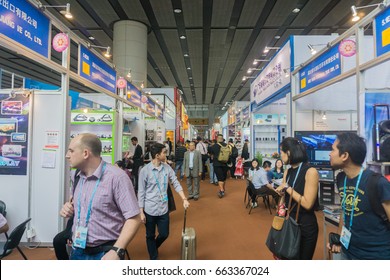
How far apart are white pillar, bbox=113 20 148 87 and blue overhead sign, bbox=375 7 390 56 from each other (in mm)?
8203

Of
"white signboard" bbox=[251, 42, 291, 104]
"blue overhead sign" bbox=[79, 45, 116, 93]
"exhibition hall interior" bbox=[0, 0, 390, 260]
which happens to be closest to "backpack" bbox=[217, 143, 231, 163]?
"exhibition hall interior" bbox=[0, 0, 390, 260]

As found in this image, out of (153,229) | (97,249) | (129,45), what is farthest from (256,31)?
(97,249)

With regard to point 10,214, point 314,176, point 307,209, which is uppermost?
point 314,176

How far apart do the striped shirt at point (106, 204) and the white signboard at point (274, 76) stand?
15.3ft

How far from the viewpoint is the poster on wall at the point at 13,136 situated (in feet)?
10.9

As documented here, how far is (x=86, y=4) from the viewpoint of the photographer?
27.9ft

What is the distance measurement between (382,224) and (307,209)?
1.53 ft

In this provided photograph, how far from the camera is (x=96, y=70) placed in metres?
4.24

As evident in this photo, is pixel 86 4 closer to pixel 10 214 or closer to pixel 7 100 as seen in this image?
pixel 7 100

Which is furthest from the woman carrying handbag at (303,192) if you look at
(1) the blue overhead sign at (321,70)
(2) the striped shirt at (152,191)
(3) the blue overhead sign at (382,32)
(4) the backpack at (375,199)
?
(1) the blue overhead sign at (321,70)

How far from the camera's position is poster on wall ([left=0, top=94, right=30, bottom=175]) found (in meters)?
3.33

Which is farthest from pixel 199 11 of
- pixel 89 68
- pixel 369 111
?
pixel 369 111

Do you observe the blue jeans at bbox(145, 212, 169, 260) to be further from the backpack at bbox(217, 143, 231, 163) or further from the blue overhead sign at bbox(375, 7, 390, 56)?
the backpack at bbox(217, 143, 231, 163)

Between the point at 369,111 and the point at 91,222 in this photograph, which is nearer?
the point at 91,222
